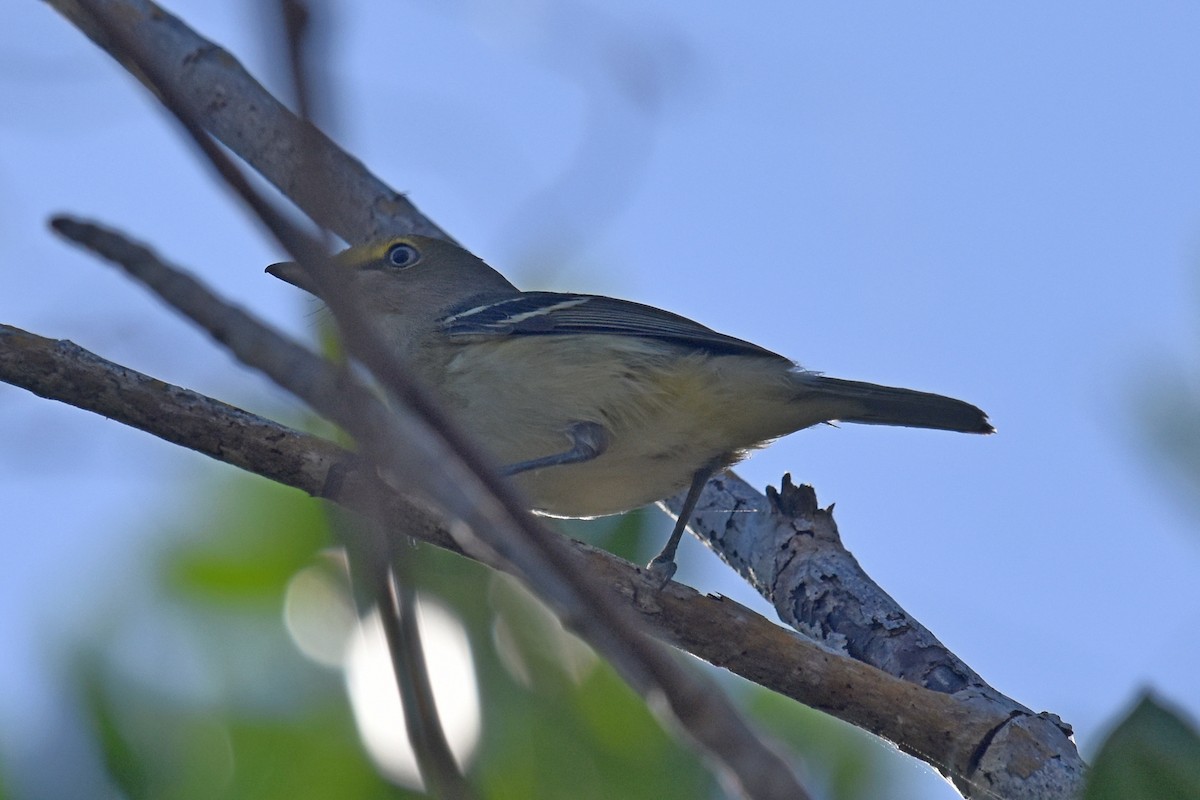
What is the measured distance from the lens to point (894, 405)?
5359 mm

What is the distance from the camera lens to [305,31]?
1.23 m

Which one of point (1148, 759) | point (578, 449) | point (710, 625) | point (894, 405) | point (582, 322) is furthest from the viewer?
point (582, 322)

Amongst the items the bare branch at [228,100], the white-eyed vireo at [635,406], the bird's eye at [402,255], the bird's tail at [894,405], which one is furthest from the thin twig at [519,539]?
the bird's eye at [402,255]

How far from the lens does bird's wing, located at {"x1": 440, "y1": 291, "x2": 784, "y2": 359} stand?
5.46 m

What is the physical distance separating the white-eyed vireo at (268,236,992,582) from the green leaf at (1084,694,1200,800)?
267 cm

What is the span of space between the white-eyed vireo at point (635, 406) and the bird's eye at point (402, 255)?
876 millimetres

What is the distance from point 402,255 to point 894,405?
2487mm

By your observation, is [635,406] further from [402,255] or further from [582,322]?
[402,255]

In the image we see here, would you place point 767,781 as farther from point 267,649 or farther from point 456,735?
point 267,649

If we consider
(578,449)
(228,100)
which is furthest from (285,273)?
(578,449)

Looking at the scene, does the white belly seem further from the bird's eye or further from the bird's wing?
the bird's eye

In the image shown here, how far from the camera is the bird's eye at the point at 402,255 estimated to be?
6.34m

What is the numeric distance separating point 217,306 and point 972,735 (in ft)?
9.83

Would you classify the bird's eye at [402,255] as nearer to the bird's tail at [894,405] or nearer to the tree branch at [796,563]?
the tree branch at [796,563]
